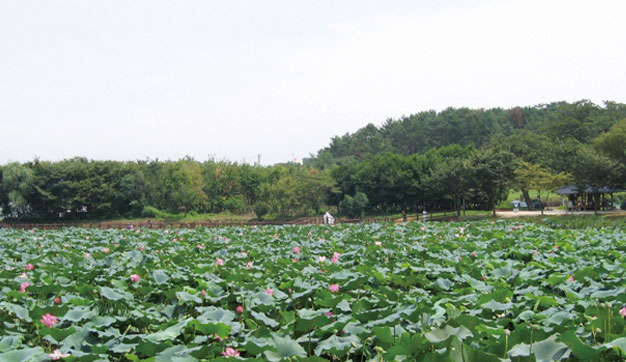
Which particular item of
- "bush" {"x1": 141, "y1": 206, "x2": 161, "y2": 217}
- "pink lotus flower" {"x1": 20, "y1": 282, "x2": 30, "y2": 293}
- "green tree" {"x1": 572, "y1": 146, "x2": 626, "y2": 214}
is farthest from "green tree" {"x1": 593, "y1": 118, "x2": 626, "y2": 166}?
"bush" {"x1": 141, "y1": 206, "x2": 161, "y2": 217}

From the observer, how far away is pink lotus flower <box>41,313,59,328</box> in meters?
3.34

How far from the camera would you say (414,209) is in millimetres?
42688

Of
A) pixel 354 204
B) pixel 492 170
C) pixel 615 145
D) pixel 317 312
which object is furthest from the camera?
pixel 354 204

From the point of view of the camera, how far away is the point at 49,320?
3.35m

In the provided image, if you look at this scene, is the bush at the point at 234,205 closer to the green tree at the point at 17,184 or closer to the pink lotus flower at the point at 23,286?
the green tree at the point at 17,184

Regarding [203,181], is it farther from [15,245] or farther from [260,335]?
[260,335]

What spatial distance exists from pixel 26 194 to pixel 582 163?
4153 centimetres

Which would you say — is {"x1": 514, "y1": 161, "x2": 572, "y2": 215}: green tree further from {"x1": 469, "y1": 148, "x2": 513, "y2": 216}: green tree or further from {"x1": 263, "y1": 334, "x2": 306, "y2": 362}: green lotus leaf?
{"x1": 263, "y1": 334, "x2": 306, "y2": 362}: green lotus leaf

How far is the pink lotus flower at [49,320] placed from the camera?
131 inches

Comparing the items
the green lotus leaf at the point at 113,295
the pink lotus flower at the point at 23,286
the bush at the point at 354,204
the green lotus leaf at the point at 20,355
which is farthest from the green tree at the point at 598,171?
the green lotus leaf at the point at 20,355

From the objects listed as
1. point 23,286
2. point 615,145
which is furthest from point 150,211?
point 23,286

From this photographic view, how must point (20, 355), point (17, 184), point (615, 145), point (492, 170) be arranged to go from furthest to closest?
point (17, 184) < point (492, 170) < point (615, 145) < point (20, 355)

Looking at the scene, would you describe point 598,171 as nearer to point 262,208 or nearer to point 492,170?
point 492,170

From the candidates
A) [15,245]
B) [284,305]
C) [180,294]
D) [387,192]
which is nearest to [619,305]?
[284,305]
